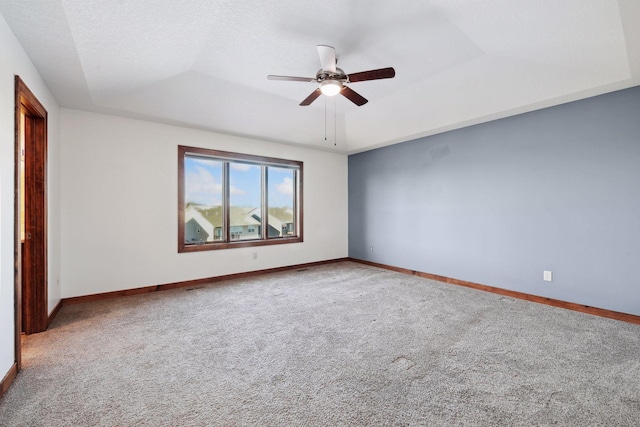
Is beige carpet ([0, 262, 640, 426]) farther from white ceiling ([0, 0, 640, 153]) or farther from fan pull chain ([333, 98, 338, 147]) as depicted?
fan pull chain ([333, 98, 338, 147])

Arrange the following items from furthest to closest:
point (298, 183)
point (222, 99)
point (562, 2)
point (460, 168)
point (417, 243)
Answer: point (298, 183), point (417, 243), point (460, 168), point (222, 99), point (562, 2)

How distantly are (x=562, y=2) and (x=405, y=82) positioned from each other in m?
1.68

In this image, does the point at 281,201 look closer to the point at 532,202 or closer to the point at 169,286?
the point at 169,286

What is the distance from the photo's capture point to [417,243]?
5312 mm

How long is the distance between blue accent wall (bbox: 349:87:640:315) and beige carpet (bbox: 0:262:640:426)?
57 cm

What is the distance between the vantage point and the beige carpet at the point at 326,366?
171 cm

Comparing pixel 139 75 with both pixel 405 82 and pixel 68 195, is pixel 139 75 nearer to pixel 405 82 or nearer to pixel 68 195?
pixel 68 195

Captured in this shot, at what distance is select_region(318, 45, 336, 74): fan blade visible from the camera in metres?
2.41

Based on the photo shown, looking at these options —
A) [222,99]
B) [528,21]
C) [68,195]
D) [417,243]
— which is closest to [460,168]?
[417,243]

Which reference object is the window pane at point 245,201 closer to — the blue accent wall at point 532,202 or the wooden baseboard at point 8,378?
the blue accent wall at point 532,202

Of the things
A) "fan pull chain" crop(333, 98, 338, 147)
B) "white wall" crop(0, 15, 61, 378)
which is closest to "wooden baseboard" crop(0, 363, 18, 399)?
"white wall" crop(0, 15, 61, 378)

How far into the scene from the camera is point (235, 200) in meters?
5.22

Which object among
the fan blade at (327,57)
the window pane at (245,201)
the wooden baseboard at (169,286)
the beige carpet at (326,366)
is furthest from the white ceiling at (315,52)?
the beige carpet at (326,366)

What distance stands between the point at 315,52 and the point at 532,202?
3.39 meters
